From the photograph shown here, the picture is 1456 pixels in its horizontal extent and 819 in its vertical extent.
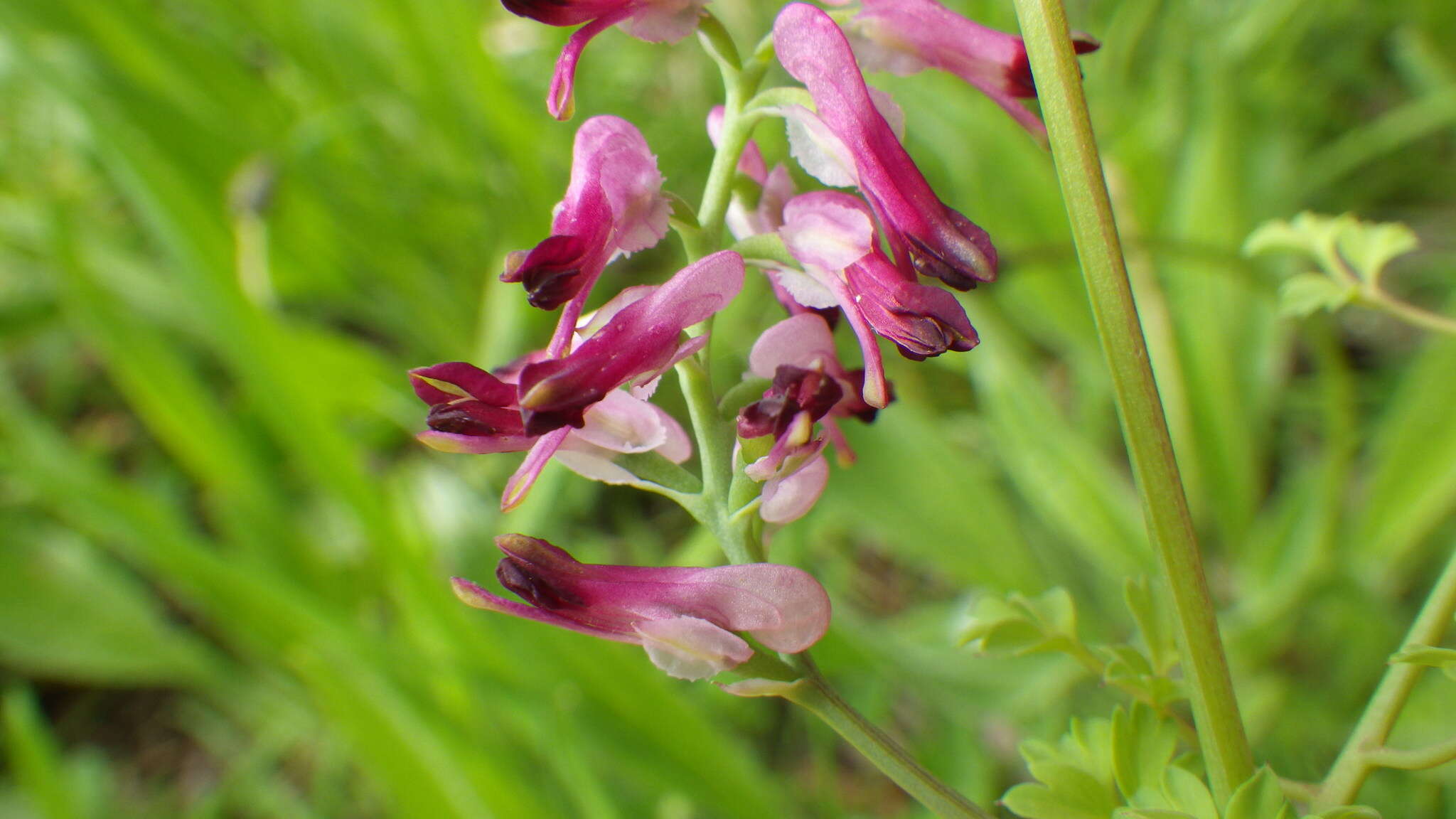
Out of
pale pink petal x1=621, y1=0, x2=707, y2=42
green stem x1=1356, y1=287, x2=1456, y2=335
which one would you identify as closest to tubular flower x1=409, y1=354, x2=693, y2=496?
pale pink petal x1=621, y1=0, x2=707, y2=42

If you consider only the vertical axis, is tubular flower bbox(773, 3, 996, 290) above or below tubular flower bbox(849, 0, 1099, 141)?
below

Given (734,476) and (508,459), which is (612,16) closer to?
(734,476)

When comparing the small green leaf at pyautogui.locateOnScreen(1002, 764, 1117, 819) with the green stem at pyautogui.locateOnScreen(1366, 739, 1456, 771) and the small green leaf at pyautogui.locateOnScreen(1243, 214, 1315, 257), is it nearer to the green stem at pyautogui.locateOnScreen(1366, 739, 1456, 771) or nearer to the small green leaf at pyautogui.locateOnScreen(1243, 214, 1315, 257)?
the green stem at pyautogui.locateOnScreen(1366, 739, 1456, 771)

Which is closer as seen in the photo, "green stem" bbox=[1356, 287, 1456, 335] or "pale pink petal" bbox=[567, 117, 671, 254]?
"pale pink petal" bbox=[567, 117, 671, 254]

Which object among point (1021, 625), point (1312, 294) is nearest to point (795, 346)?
point (1021, 625)

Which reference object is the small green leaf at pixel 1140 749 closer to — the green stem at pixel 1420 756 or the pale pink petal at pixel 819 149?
the green stem at pixel 1420 756

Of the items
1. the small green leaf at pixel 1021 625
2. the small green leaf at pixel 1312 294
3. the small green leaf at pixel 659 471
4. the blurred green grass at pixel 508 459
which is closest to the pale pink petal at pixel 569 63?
the small green leaf at pixel 659 471
